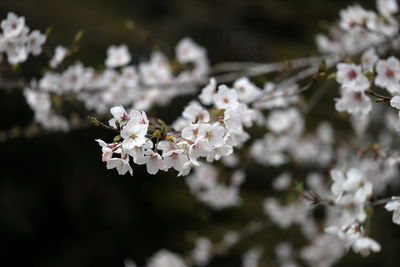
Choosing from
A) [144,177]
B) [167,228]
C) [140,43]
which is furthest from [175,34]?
[167,228]

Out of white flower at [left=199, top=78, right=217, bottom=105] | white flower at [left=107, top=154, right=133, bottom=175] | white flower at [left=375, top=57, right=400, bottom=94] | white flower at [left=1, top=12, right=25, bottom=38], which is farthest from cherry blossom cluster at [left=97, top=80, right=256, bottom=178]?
white flower at [left=1, top=12, right=25, bottom=38]

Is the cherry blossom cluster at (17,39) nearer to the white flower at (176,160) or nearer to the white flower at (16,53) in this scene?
the white flower at (16,53)

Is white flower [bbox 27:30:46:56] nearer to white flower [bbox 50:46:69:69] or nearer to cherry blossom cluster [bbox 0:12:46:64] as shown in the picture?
cherry blossom cluster [bbox 0:12:46:64]

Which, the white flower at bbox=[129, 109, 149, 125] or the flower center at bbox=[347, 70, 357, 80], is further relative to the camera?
the flower center at bbox=[347, 70, 357, 80]

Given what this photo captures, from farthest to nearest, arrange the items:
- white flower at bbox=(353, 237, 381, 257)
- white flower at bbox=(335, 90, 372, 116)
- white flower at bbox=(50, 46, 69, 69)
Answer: white flower at bbox=(50, 46, 69, 69) → white flower at bbox=(335, 90, 372, 116) → white flower at bbox=(353, 237, 381, 257)

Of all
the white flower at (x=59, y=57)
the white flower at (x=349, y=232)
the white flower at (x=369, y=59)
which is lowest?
the white flower at (x=349, y=232)

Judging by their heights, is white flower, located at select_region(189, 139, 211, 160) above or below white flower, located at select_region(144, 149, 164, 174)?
above

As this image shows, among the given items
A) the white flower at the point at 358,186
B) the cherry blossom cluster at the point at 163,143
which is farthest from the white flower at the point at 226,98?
the white flower at the point at 358,186

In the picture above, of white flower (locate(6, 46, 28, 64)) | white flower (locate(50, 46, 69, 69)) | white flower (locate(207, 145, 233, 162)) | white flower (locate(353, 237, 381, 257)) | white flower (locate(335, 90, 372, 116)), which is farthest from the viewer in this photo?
white flower (locate(50, 46, 69, 69))
